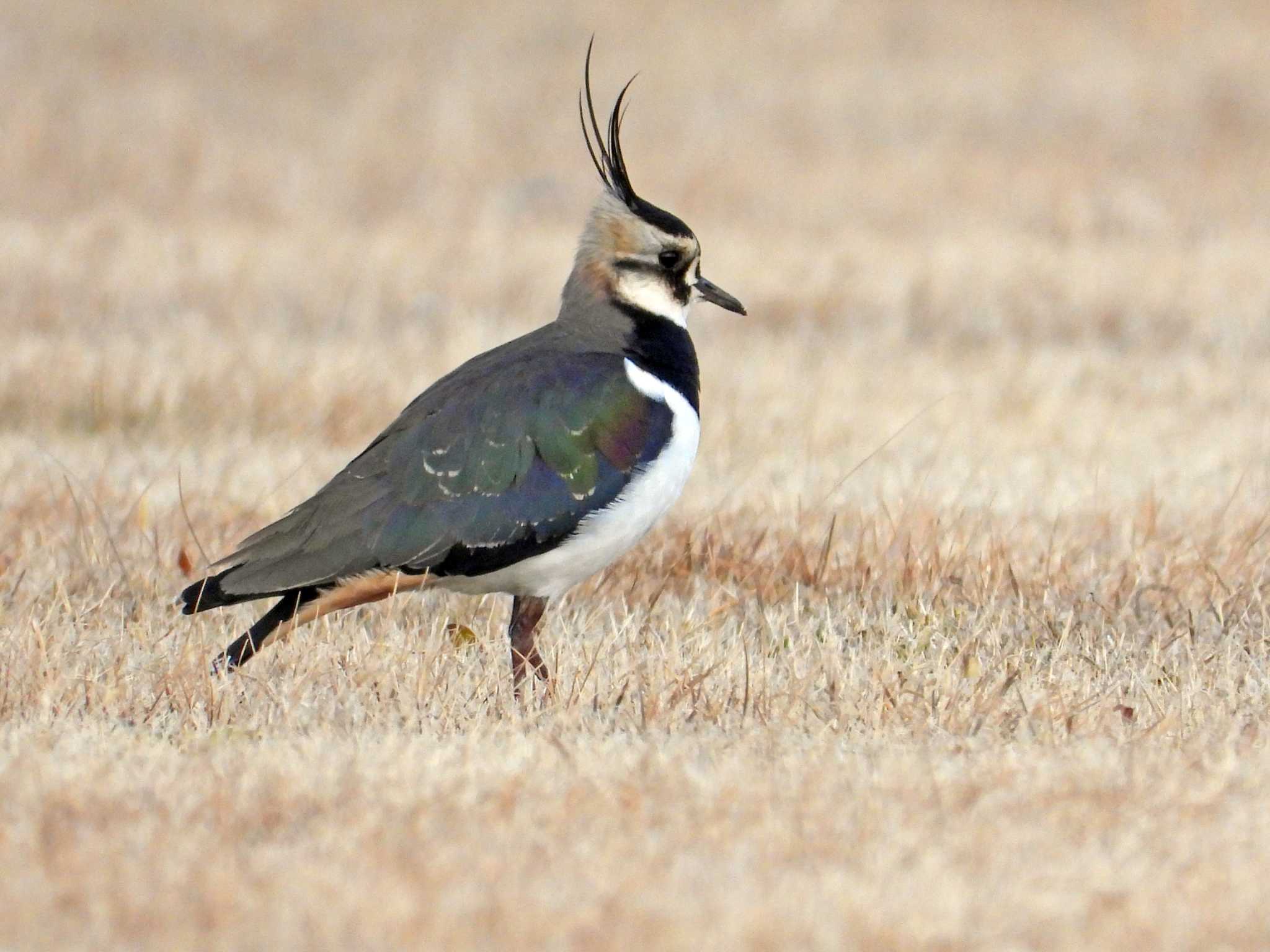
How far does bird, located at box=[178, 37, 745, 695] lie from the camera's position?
16.9 ft

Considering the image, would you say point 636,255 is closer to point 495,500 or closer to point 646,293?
point 646,293

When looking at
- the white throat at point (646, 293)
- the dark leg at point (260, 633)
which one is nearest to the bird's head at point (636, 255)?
the white throat at point (646, 293)

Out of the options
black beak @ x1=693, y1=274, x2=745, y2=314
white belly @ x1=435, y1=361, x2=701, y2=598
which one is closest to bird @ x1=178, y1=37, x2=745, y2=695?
white belly @ x1=435, y1=361, x2=701, y2=598

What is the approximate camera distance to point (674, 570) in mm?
6539

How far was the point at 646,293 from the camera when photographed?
5.70 meters

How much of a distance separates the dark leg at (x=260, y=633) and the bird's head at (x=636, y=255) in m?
1.23

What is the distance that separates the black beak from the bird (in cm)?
40

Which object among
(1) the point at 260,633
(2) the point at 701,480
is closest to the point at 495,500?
(1) the point at 260,633

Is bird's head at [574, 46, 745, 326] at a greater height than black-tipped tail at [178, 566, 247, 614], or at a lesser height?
greater

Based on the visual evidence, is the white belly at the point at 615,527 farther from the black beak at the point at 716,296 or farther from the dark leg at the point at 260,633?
the black beak at the point at 716,296

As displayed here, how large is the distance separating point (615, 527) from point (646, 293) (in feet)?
2.62

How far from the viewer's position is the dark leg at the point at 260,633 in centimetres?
510

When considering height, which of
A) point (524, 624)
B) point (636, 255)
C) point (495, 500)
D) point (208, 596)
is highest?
point (636, 255)

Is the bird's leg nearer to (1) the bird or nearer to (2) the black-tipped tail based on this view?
(1) the bird
